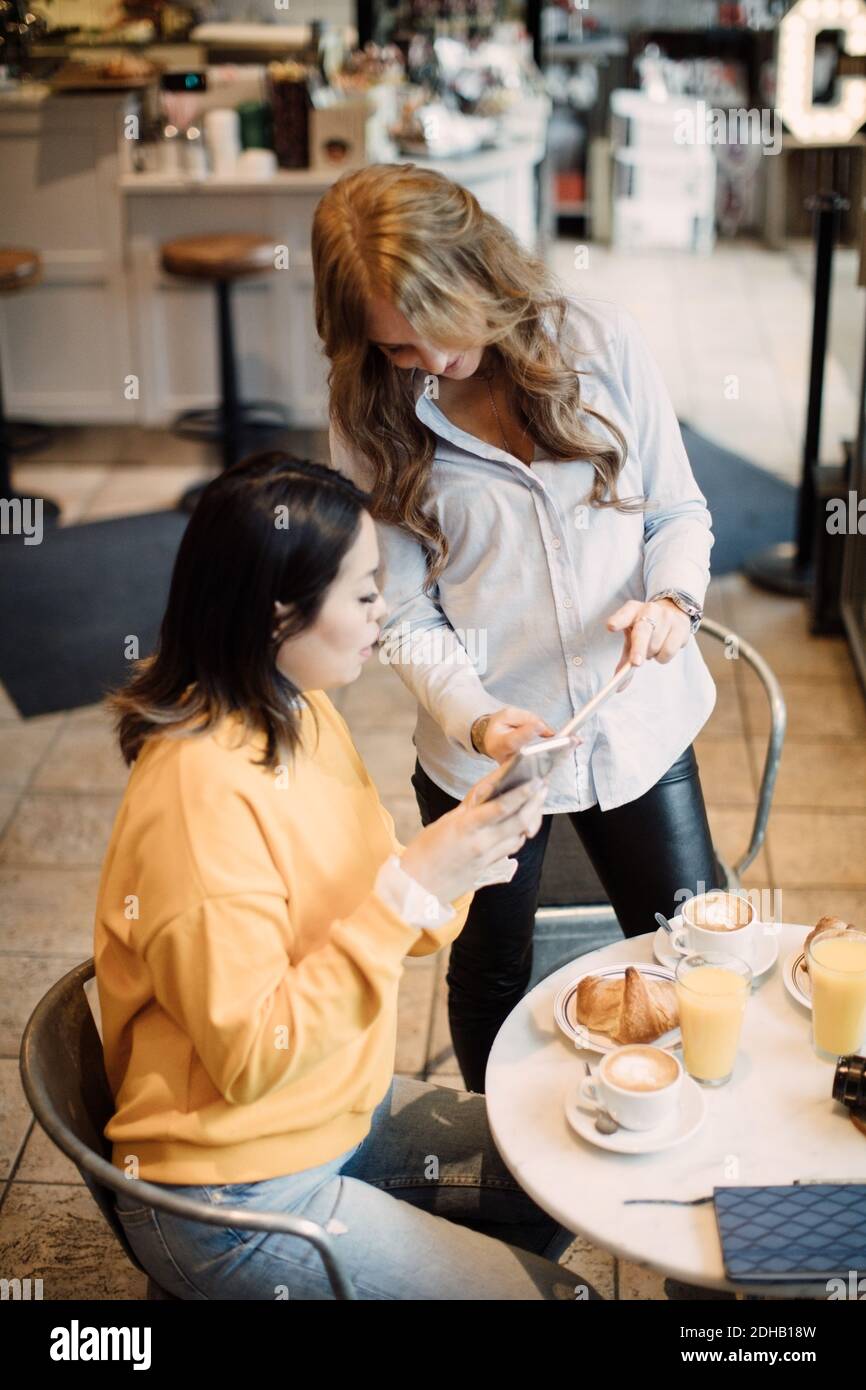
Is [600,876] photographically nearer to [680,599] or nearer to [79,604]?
[680,599]

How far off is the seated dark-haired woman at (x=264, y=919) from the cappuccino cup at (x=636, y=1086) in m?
0.20

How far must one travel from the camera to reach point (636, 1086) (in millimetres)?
1493

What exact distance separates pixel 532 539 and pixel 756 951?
567mm

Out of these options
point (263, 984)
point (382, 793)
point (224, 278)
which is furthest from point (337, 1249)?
point (224, 278)

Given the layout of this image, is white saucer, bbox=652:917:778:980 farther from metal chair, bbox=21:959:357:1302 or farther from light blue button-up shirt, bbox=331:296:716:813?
metal chair, bbox=21:959:357:1302

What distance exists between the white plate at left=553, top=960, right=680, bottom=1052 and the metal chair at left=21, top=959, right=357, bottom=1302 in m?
0.36

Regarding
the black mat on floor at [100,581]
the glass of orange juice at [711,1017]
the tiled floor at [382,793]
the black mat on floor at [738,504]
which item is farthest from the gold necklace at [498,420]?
the black mat on floor at [738,504]

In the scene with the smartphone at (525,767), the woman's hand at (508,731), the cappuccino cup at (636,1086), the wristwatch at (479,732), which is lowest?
the cappuccino cup at (636,1086)

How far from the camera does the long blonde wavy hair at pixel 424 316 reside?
163 cm

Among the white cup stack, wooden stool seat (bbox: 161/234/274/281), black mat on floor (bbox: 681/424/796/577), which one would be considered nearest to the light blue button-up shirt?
black mat on floor (bbox: 681/424/796/577)

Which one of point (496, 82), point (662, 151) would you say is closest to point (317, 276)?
point (496, 82)

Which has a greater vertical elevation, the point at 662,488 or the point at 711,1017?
the point at 662,488

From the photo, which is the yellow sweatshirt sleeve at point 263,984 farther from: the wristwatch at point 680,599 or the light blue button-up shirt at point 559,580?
the wristwatch at point 680,599
